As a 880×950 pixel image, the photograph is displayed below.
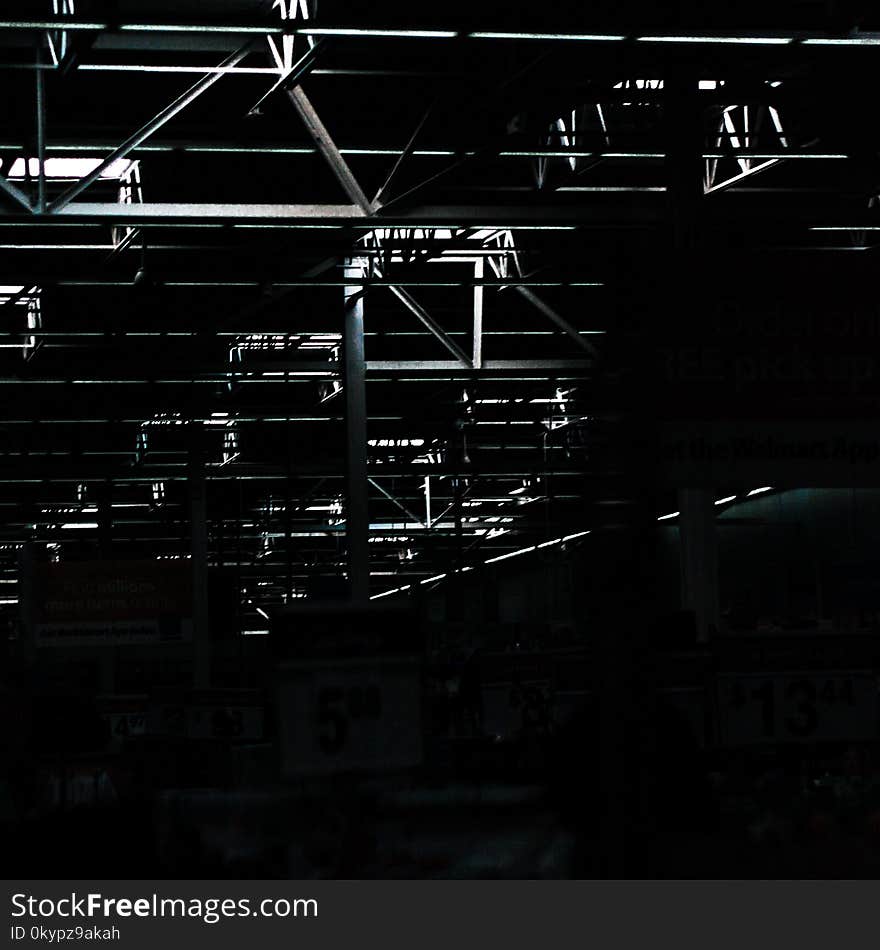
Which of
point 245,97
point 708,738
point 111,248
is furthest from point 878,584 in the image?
point 708,738

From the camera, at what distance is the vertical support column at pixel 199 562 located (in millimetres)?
30656

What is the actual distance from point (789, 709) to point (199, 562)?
21665 millimetres

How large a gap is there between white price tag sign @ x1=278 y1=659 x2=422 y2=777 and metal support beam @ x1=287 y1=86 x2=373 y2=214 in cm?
912

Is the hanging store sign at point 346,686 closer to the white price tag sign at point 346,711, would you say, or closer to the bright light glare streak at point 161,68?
the white price tag sign at point 346,711

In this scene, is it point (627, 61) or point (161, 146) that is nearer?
point (627, 61)

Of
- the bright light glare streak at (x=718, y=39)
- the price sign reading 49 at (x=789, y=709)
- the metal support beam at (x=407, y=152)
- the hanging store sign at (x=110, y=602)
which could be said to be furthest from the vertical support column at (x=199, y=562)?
the price sign reading 49 at (x=789, y=709)

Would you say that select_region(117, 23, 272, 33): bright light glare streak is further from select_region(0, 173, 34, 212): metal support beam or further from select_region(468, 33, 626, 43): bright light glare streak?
select_region(0, 173, 34, 212): metal support beam

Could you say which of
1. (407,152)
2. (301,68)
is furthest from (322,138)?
(301,68)

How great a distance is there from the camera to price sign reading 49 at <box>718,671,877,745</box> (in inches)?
400

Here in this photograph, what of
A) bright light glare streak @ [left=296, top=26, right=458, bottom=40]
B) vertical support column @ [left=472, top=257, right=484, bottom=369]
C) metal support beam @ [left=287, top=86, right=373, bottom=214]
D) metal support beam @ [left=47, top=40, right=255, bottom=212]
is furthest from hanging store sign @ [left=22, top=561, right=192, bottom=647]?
bright light glare streak @ [left=296, top=26, right=458, bottom=40]

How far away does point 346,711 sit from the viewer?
786 centimetres

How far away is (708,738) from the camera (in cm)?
1051
